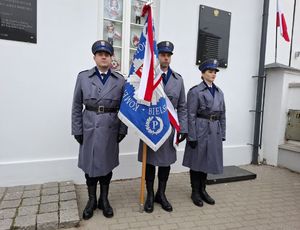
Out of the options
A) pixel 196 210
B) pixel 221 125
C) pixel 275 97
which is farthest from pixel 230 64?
pixel 196 210

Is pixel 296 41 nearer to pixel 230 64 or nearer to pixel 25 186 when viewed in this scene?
pixel 230 64

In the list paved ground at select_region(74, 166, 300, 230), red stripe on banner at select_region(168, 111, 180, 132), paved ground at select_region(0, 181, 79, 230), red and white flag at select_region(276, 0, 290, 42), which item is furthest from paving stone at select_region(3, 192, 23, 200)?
red and white flag at select_region(276, 0, 290, 42)

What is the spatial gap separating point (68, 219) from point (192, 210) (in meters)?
1.45

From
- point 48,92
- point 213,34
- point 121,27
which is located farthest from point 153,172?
point 213,34

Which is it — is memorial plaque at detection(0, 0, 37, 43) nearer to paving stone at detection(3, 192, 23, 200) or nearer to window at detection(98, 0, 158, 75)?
window at detection(98, 0, 158, 75)

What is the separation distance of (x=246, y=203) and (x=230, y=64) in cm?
261

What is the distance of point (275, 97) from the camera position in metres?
5.28

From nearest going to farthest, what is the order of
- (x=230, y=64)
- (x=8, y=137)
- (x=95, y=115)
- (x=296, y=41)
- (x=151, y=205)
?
(x=95, y=115), (x=151, y=205), (x=8, y=137), (x=230, y=64), (x=296, y=41)

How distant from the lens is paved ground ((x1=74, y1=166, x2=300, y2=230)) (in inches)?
114

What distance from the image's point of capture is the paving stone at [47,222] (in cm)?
263

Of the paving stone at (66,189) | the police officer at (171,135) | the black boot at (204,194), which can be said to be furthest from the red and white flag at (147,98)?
the paving stone at (66,189)

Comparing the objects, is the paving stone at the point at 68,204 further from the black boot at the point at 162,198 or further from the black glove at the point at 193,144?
the black glove at the point at 193,144

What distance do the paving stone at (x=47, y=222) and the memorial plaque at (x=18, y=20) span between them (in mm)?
2182

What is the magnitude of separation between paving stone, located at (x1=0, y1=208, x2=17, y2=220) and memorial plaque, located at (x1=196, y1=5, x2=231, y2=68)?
3468mm
